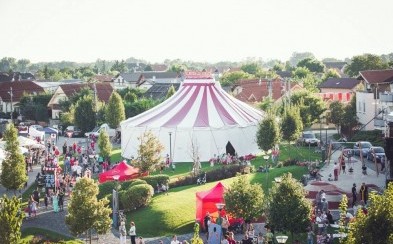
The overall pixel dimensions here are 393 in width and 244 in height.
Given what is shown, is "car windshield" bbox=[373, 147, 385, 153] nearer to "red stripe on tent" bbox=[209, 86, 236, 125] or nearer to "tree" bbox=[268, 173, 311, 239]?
"red stripe on tent" bbox=[209, 86, 236, 125]

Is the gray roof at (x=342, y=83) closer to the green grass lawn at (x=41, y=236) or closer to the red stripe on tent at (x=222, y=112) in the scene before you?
the red stripe on tent at (x=222, y=112)

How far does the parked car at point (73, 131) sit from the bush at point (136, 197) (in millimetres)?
30493

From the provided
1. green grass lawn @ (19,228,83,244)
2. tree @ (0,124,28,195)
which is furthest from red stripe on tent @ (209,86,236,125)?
green grass lawn @ (19,228,83,244)

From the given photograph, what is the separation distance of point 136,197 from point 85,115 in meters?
31.8

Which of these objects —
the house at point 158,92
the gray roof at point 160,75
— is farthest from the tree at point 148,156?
the gray roof at point 160,75

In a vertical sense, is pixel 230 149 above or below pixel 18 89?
below

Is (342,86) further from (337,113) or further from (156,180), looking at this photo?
(156,180)

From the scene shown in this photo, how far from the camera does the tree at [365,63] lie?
84938 millimetres

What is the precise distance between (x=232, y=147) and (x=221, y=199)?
1681cm

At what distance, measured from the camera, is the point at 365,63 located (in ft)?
297

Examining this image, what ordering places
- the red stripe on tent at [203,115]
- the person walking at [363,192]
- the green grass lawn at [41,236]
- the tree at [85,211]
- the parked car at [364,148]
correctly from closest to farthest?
the tree at [85,211], the green grass lawn at [41,236], the person walking at [363,192], the parked car at [364,148], the red stripe on tent at [203,115]

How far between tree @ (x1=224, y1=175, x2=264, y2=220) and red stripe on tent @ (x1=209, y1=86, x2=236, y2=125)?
18.5m

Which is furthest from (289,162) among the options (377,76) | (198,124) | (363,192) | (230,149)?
(377,76)

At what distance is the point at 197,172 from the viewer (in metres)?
33.9
